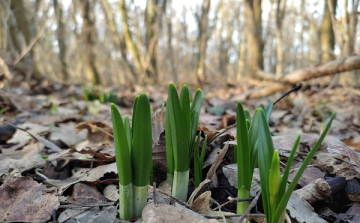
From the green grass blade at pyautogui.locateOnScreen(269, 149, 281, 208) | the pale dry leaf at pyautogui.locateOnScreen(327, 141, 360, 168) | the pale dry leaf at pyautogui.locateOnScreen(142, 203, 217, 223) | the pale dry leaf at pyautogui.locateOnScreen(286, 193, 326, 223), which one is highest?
the green grass blade at pyautogui.locateOnScreen(269, 149, 281, 208)

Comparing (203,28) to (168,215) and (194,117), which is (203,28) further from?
(168,215)

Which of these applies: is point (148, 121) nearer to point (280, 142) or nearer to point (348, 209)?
point (348, 209)

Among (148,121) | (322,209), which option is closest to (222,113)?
(322,209)

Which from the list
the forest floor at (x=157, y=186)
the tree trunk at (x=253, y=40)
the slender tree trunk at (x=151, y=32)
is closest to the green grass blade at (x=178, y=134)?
the forest floor at (x=157, y=186)

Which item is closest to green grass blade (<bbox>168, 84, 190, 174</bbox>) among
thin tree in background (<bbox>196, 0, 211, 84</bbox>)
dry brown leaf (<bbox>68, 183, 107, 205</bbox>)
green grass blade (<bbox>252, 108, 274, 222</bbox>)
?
green grass blade (<bbox>252, 108, 274, 222</bbox>)

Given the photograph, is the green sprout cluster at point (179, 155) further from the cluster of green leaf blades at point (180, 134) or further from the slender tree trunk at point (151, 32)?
the slender tree trunk at point (151, 32)

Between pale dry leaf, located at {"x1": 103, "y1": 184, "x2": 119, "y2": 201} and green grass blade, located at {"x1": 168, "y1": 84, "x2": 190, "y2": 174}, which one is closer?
green grass blade, located at {"x1": 168, "y1": 84, "x2": 190, "y2": 174}

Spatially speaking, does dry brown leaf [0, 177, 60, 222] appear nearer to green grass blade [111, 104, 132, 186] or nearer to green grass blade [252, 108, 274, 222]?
green grass blade [111, 104, 132, 186]
